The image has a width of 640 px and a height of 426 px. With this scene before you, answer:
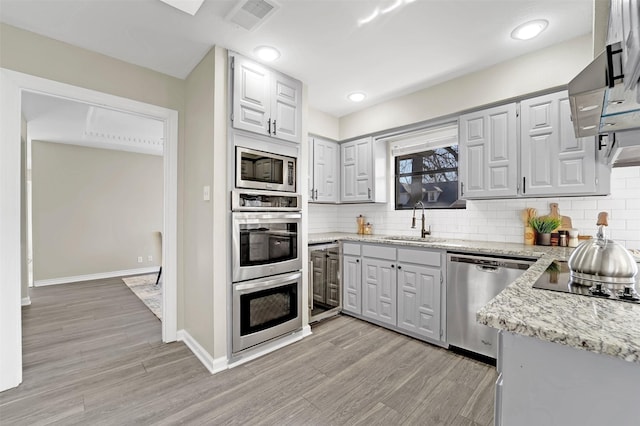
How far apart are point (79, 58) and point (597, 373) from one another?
3.50 metres

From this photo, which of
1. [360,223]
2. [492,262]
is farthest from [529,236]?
[360,223]

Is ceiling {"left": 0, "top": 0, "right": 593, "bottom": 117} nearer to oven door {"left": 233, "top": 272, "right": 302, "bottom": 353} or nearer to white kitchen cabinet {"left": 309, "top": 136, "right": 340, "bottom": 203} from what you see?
white kitchen cabinet {"left": 309, "top": 136, "right": 340, "bottom": 203}

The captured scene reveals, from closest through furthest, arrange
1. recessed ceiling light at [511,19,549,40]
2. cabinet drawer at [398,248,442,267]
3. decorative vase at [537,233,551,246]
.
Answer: recessed ceiling light at [511,19,549,40] < decorative vase at [537,233,551,246] < cabinet drawer at [398,248,442,267]

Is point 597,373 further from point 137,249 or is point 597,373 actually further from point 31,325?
point 137,249

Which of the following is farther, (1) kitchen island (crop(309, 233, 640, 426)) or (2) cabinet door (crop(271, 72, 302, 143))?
(2) cabinet door (crop(271, 72, 302, 143))

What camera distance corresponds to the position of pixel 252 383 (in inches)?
81.2

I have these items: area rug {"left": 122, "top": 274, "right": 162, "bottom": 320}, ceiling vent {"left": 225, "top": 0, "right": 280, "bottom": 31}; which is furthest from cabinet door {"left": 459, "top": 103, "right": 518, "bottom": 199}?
area rug {"left": 122, "top": 274, "right": 162, "bottom": 320}

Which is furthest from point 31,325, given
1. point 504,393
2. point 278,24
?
point 504,393

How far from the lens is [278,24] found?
2.04 meters

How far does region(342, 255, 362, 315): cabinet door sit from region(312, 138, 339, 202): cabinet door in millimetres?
871

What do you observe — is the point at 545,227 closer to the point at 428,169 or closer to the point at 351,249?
the point at 428,169

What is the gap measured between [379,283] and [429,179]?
1.46 metres

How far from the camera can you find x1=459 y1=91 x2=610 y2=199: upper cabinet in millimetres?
2203

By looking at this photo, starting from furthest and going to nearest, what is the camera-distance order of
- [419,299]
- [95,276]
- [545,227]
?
[95,276] < [419,299] < [545,227]
